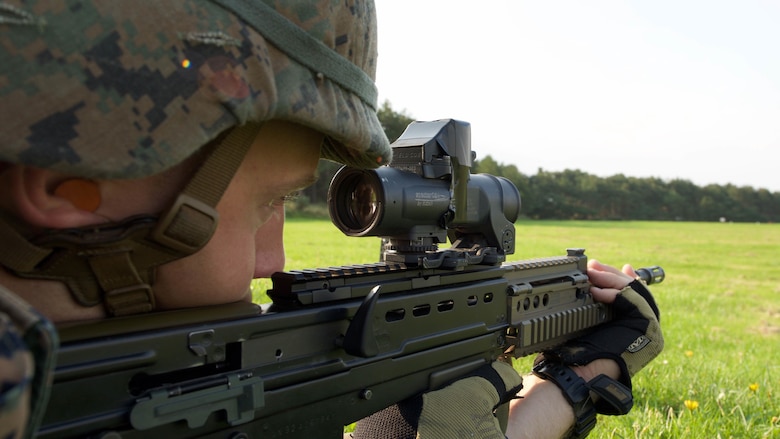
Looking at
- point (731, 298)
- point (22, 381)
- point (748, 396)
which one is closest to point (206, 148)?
point (22, 381)

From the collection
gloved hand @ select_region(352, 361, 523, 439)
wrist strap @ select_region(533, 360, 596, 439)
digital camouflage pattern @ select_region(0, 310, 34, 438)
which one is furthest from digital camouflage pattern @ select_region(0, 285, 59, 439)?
wrist strap @ select_region(533, 360, 596, 439)

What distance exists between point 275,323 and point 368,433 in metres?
0.76

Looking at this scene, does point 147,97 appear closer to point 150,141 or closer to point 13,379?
point 150,141

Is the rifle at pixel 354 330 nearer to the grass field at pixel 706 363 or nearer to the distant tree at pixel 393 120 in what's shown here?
the grass field at pixel 706 363

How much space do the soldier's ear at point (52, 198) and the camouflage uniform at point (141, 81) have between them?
7cm

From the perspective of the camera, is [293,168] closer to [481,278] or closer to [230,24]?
[230,24]

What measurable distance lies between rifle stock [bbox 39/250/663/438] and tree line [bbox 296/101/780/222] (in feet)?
129

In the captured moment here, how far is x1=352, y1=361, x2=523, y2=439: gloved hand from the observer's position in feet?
7.02

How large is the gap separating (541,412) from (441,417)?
→ 103 cm

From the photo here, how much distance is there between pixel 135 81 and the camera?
4.07ft

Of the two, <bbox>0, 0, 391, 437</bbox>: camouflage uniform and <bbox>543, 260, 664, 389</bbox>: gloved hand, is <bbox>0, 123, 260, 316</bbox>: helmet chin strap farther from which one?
<bbox>543, 260, 664, 389</bbox>: gloved hand

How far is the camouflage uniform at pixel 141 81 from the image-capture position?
109 cm

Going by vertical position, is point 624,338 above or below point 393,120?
below

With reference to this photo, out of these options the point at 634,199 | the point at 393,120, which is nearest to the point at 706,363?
the point at 393,120
